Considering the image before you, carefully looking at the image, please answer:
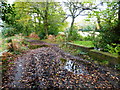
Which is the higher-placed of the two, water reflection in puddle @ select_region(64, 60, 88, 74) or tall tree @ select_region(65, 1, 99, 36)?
tall tree @ select_region(65, 1, 99, 36)

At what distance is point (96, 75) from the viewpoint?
2.17 meters

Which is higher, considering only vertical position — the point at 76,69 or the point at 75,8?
the point at 75,8

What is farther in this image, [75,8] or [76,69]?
[75,8]

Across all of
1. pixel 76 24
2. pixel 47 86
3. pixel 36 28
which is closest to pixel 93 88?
pixel 47 86

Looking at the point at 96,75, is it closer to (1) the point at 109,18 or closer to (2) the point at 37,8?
(1) the point at 109,18

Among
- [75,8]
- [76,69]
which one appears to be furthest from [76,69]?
[75,8]

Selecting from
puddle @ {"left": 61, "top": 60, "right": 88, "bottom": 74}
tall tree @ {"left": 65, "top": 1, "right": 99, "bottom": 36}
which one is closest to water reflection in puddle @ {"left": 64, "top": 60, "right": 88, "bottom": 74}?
puddle @ {"left": 61, "top": 60, "right": 88, "bottom": 74}

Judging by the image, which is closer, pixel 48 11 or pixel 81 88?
pixel 81 88

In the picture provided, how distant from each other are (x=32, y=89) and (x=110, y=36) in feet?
9.69

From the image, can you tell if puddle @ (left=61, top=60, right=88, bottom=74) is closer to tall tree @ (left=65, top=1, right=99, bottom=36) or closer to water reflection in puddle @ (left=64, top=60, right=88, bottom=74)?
water reflection in puddle @ (left=64, top=60, right=88, bottom=74)

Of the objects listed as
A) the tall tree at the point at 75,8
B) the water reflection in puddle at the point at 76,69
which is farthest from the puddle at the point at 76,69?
the tall tree at the point at 75,8

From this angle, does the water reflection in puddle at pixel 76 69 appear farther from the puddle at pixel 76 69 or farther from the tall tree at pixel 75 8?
the tall tree at pixel 75 8

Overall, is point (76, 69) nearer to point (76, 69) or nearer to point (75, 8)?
point (76, 69)

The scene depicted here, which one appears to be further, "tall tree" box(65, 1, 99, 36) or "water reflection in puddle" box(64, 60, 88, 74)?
"tall tree" box(65, 1, 99, 36)
